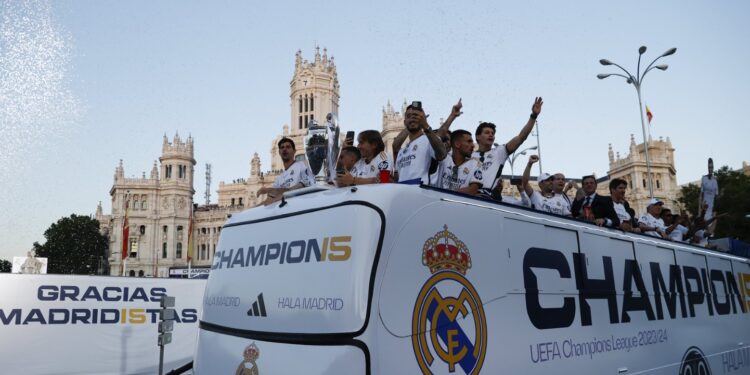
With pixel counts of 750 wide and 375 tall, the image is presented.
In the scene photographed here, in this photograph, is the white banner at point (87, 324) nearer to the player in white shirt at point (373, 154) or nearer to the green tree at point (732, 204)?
the player in white shirt at point (373, 154)

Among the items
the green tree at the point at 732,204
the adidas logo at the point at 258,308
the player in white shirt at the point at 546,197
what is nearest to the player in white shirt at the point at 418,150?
the adidas logo at the point at 258,308

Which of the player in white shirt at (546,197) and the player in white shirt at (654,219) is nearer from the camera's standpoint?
the player in white shirt at (546,197)

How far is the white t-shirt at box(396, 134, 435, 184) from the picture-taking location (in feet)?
17.1

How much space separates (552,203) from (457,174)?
2715mm

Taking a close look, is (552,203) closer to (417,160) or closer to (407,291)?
(417,160)

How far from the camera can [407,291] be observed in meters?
3.56

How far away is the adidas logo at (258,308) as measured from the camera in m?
3.85

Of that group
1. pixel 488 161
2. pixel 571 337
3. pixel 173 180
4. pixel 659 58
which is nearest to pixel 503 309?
pixel 571 337

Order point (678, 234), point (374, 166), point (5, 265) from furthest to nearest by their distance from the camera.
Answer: point (5, 265) < point (678, 234) < point (374, 166)

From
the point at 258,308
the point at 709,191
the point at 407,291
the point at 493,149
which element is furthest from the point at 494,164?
→ the point at 709,191

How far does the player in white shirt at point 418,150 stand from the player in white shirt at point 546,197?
8.43ft

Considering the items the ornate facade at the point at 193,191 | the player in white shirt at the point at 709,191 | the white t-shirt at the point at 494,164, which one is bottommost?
the white t-shirt at the point at 494,164

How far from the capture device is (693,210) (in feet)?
148

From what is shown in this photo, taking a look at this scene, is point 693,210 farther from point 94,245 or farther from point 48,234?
point 48,234
